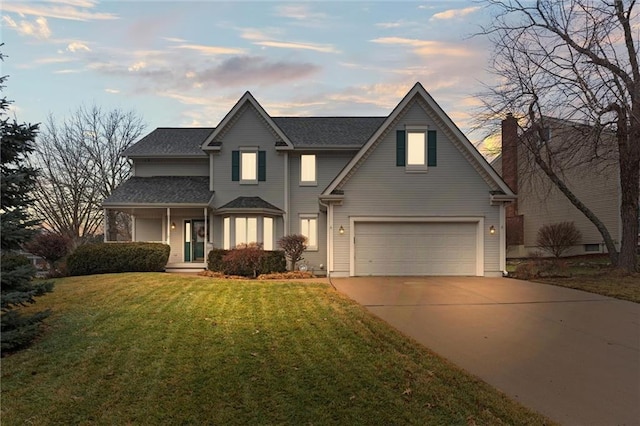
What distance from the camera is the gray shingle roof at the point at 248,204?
17922 mm

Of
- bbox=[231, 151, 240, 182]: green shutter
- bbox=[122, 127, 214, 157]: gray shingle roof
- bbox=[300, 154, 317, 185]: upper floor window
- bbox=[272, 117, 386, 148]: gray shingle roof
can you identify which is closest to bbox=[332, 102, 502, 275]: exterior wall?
bbox=[272, 117, 386, 148]: gray shingle roof

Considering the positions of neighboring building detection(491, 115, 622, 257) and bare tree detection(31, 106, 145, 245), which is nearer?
neighboring building detection(491, 115, 622, 257)

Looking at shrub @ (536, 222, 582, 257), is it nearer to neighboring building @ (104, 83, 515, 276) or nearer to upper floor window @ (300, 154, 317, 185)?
neighboring building @ (104, 83, 515, 276)

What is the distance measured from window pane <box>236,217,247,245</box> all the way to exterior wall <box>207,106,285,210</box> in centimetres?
138

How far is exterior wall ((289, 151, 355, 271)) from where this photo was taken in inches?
759

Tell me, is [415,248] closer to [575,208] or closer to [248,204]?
[248,204]

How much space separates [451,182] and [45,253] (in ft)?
57.6

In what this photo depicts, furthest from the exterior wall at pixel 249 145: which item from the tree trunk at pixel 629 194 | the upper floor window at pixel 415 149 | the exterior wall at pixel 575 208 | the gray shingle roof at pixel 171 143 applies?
the tree trunk at pixel 629 194

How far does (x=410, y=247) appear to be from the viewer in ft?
51.8

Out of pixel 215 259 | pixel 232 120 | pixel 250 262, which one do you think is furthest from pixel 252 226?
pixel 232 120

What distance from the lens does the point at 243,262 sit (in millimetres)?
15219

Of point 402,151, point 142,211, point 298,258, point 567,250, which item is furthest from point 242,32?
point 567,250

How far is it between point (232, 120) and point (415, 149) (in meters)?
8.49

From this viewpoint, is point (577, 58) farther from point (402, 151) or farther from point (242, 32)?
point (242, 32)
